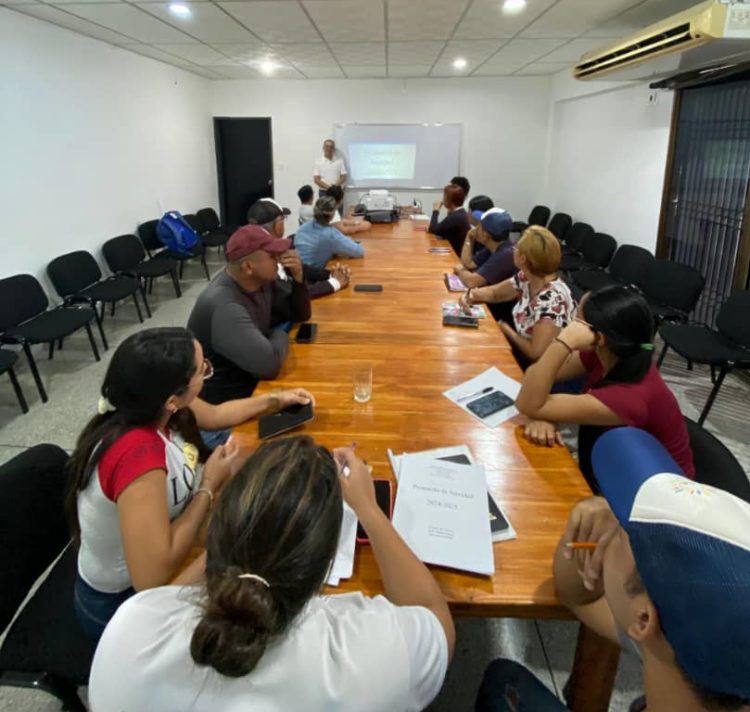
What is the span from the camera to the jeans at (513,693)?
1049 millimetres

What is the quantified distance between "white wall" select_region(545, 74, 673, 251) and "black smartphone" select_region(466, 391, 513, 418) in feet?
13.2

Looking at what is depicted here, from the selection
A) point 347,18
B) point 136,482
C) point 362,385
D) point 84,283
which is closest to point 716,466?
point 362,385

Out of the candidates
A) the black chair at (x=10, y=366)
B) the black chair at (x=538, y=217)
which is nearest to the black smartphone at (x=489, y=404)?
the black chair at (x=10, y=366)

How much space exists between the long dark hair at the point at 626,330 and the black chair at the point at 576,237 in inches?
186

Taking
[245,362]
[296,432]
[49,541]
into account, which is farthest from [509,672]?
[245,362]

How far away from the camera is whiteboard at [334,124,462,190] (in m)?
8.29

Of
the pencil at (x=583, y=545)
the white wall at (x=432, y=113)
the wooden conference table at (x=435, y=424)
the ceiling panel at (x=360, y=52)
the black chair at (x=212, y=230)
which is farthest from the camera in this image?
the white wall at (x=432, y=113)

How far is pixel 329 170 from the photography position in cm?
823

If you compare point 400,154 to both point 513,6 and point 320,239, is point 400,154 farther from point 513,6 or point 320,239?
point 320,239

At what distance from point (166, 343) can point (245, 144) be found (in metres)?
8.21

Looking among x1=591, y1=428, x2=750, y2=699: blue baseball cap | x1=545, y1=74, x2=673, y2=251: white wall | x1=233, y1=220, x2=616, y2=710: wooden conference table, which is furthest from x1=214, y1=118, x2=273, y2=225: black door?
x1=591, y1=428, x2=750, y2=699: blue baseball cap

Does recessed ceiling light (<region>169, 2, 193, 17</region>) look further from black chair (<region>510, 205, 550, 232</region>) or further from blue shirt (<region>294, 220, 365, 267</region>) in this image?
black chair (<region>510, 205, 550, 232</region>)

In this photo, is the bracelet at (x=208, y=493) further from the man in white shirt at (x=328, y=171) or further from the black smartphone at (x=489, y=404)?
the man in white shirt at (x=328, y=171)

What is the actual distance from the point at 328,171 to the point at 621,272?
503 cm
